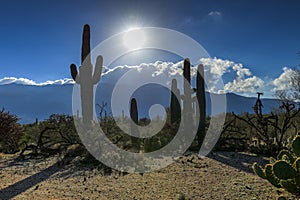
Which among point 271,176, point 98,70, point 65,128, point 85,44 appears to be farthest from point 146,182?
point 85,44

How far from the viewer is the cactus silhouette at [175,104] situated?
1304 centimetres

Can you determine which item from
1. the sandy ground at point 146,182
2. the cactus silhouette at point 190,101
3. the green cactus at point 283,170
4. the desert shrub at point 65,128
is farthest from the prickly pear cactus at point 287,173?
the desert shrub at point 65,128

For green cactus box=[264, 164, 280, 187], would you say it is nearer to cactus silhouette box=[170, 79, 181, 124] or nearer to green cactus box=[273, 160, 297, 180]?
green cactus box=[273, 160, 297, 180]

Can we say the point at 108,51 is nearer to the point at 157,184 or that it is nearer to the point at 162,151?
the point at 162,151

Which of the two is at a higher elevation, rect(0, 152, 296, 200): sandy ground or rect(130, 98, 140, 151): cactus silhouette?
rect(130, 98, 140, 151): cactus silhouette

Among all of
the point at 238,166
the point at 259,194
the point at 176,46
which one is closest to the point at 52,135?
the point at 176,46

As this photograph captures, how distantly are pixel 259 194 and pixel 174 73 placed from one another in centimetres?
971

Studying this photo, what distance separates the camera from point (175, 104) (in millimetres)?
13352

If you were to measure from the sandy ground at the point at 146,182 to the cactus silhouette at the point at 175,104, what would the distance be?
5022mm

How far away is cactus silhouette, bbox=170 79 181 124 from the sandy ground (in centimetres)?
502

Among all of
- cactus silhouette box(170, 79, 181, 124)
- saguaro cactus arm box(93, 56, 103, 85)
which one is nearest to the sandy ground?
saguaro cactus arm box(93, 56, 103, 85)

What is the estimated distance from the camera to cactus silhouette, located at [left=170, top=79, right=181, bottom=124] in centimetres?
1304

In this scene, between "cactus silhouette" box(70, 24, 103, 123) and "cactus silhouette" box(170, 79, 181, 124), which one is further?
"cactus silhouette" box(170, 79, 181, 124)

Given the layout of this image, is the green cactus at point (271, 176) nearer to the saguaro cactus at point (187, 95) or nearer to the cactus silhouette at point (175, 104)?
the saguaro cactus at point (187, 95)
